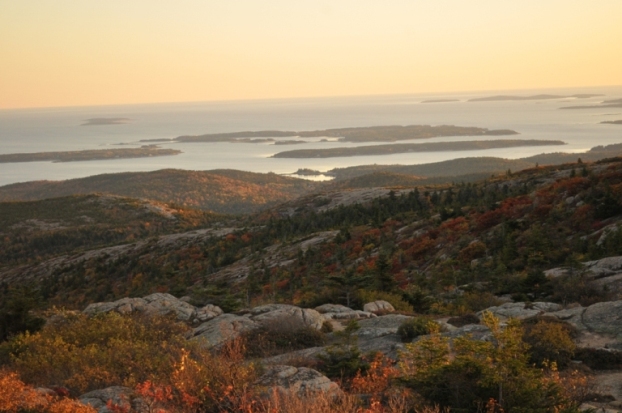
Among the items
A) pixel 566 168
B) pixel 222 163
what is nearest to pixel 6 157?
pixel 222 163

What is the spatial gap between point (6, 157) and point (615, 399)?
8451 inches

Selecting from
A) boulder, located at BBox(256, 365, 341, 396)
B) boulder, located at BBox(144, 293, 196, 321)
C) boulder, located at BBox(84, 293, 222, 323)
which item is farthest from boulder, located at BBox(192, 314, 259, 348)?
boulder, located at BBox(256, 365, 341, 396)

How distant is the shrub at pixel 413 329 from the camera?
35.0 feet

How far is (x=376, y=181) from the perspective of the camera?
79.6 metres

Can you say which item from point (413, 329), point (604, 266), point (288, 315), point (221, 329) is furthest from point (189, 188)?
point (413, 329)

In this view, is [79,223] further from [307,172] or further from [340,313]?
[307,172]

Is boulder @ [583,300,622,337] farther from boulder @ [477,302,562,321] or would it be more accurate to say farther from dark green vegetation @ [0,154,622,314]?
dark green vegetation @ [0,154,622,314]

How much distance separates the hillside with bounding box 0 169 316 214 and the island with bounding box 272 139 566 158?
58.3 metres

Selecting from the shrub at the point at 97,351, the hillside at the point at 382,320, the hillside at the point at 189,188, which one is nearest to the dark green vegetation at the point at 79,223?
the hillside at the point at 382,320

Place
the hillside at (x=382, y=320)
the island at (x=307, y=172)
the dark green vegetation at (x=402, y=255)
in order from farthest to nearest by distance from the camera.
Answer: the island at (x=307, y=172) < the dark green vegetation at (x=402, y=255) < the hillside at (x=382, y=320)

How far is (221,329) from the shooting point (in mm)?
11109

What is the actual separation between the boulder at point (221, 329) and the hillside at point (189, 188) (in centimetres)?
7656

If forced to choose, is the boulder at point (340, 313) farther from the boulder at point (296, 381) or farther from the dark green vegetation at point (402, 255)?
the boulder at point (296, 381)

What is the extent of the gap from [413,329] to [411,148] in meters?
167
